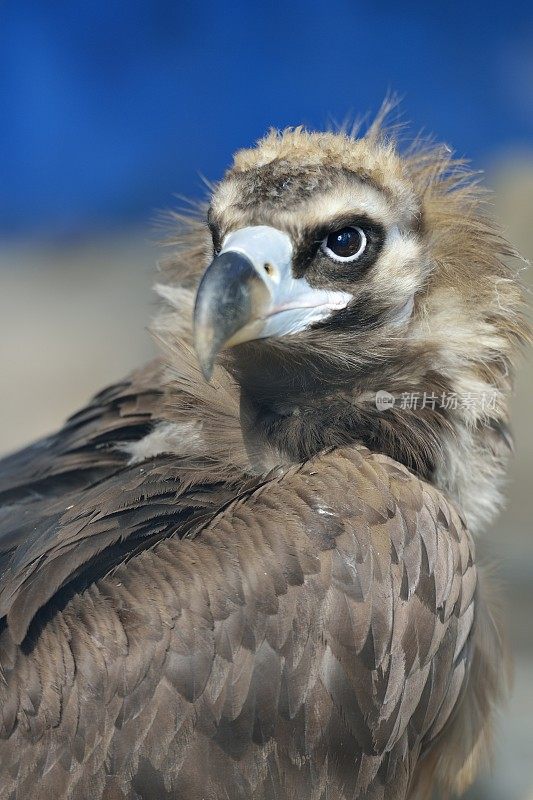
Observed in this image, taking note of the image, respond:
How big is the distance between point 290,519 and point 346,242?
0.81 meters

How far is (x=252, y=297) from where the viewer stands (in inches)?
99.4

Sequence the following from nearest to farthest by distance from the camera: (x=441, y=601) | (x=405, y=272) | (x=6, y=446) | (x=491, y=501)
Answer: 1. (x=441, y=601)
2. (x=405, y=272)
3. (x=491, y=501)
4. (x=6, y=446)

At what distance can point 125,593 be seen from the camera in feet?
8.07

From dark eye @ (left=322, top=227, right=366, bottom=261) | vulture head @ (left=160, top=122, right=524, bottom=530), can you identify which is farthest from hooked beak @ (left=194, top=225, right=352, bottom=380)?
dark eye @ (left=322, top=227, right=366, bottom=261)

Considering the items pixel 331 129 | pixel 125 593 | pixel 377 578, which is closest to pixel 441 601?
pixel 377 578

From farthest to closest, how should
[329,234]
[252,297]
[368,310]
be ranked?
1. [368,310]
2. [329,234]
3. [252,297]

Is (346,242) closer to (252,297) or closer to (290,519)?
(252,297)

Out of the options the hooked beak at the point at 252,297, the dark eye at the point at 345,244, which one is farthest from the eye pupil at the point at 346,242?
the hooked beak at the point at 252,297

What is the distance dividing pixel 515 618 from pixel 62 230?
21.4ft

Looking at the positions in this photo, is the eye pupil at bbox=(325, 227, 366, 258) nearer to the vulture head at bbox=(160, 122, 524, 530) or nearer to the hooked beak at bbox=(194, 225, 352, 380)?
the vulture head at bbox=(160, 122, 524, 530)

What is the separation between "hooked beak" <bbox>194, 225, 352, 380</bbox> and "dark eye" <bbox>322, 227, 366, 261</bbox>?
0.35 ft

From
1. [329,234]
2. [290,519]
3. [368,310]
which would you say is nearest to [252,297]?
[329,234]

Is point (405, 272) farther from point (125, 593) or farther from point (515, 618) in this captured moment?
point (515, 618)

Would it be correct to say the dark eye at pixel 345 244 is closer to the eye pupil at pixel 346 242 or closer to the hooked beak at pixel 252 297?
the eye pupil at pixel 346 242
